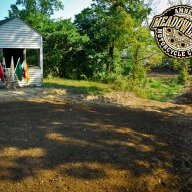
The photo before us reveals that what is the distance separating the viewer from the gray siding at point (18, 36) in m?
18.9

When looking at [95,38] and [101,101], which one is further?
[95,38]

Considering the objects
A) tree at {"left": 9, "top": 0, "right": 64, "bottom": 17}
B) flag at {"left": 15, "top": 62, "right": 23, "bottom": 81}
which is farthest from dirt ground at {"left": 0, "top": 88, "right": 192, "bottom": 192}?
tree at {"left": 9, "top": 0, "right": 64, "bottom": 17}

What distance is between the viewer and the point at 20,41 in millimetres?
19453

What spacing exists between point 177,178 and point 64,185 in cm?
281

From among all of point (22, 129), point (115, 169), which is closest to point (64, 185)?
point (115, 169)

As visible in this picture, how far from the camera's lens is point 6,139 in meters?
10.2

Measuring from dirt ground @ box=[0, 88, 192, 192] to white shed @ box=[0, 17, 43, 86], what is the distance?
4.57 m

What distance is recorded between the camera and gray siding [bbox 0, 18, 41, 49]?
61.9 ft

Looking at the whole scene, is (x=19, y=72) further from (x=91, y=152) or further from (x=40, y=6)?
(x=40, y=6)

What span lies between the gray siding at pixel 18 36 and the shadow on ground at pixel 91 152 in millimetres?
5955

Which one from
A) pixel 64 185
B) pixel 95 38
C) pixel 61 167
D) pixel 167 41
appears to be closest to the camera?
pixel 64 185

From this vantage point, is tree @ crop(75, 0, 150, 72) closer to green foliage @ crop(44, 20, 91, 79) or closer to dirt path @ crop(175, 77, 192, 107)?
green foliage @ crop(44, 20, 91, 79)

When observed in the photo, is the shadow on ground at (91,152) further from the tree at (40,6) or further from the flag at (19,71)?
the tree at (40,6)

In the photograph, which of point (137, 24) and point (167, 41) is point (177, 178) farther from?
point (137, 24)
